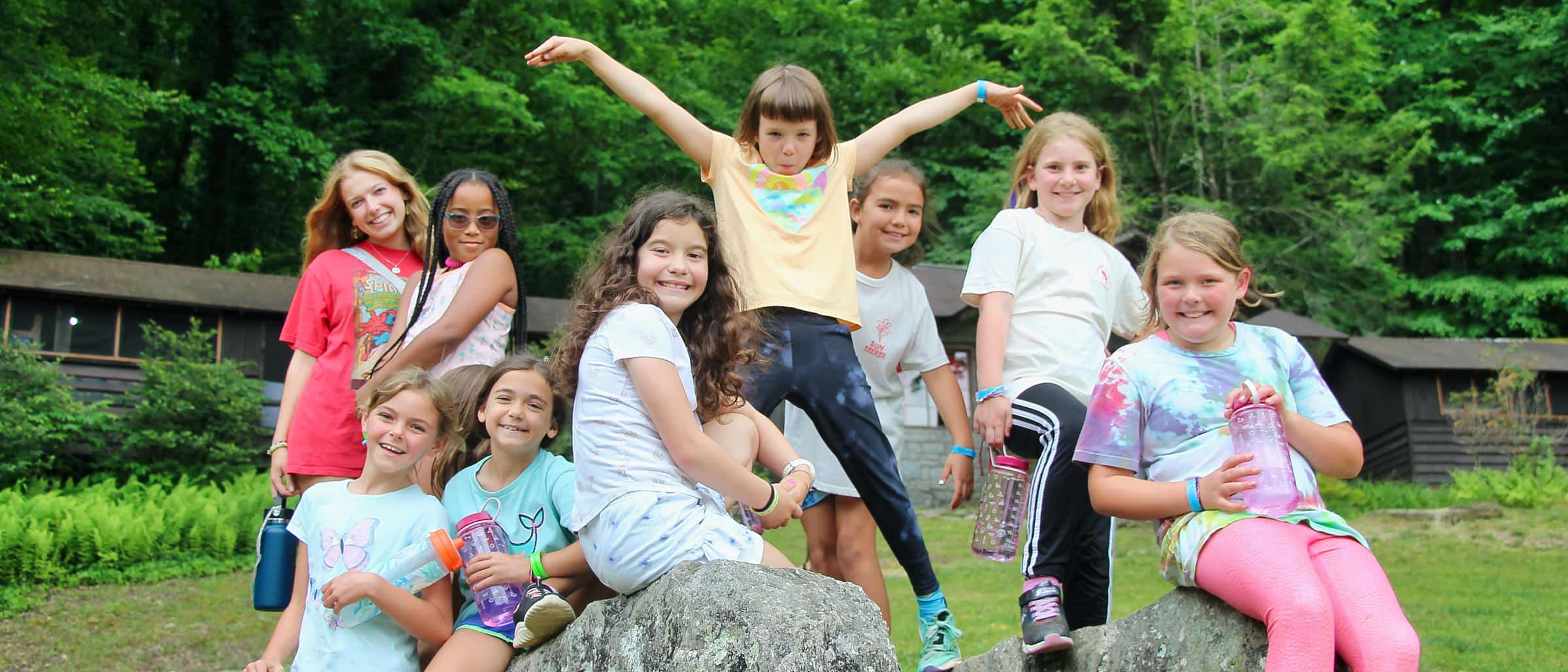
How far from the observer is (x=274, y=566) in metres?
3.76

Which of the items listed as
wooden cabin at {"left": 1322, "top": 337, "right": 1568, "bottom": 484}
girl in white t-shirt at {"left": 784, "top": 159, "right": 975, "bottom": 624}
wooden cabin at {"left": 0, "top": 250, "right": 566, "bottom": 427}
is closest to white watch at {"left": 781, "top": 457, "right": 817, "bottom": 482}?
girl in white t-shirt at {"left": 784, "top": 159, "right": 975, "bottom": 624}

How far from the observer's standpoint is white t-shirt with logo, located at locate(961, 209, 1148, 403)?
369 cm

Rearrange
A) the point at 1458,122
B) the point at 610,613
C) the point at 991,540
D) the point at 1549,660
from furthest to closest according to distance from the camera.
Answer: the point at 1458,122 < the point at 1549,660 < the point at 991,540 < the point at 610,613

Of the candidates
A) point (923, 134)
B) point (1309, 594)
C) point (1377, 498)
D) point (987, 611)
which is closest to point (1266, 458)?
A: point (1309, 594)

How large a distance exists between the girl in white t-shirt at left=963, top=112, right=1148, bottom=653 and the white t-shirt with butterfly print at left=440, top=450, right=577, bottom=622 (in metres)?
1.26

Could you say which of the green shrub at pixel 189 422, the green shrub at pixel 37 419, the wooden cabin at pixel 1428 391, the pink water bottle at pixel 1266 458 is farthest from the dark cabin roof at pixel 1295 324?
the pink water bottle at pixel 1266 458

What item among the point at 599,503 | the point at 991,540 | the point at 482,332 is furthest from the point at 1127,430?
the point at 482,332

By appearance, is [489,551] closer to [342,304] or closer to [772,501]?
[772,501]

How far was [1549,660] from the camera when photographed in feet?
20.4

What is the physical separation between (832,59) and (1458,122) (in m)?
→ 14.0

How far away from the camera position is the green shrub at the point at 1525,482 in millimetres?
14867

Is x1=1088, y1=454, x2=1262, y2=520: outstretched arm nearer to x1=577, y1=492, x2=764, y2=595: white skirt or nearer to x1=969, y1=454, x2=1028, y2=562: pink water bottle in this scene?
x1=969, y1=454, x2=1028, y2=562: pink water bottle

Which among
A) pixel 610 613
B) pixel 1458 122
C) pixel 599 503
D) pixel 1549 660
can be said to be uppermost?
pixel 1458 122

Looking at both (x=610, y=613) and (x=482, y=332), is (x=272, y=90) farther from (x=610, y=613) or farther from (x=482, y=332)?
(x=610, y=613)
